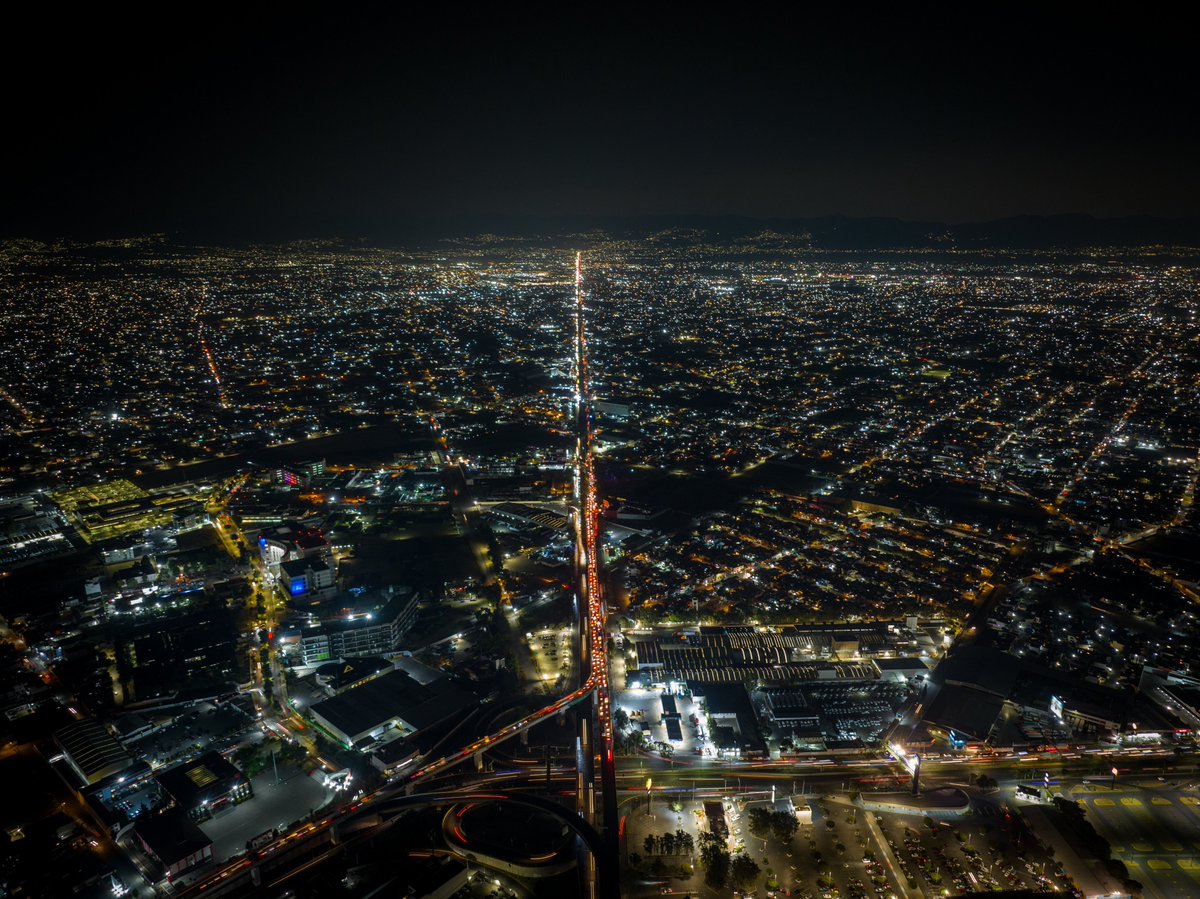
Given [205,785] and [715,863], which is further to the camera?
[205,785]

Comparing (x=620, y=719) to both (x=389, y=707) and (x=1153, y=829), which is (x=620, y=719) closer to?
(x=389, y=707)

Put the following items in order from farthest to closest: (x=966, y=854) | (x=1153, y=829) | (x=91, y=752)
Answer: (x=91, y=752), (x=1153, y=829), (x=966, y=854)

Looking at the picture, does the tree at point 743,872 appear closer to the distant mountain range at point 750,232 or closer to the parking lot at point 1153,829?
the parking lot at point 1153,829

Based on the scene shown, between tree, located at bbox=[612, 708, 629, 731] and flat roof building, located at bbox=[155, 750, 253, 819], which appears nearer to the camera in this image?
flat roof building, located at bbox=[155, 750, 253, 819]

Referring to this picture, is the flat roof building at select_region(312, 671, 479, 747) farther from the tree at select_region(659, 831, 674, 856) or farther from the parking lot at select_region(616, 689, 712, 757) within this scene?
the tree at select_region(659, 831, 674, 856)

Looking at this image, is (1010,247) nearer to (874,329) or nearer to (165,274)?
(874,329)

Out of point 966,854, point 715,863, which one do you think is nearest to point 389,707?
point 715,863

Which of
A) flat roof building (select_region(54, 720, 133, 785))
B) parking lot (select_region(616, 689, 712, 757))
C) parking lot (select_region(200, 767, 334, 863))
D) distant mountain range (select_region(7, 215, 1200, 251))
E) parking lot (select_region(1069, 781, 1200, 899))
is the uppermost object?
distant mountain range (select_region(7, 215, 1200, 251))

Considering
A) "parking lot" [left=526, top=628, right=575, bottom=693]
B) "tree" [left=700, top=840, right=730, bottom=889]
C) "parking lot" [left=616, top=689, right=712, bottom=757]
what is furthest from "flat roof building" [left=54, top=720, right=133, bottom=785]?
"tree" [left=700, top=840, right=730, bottom=889]
